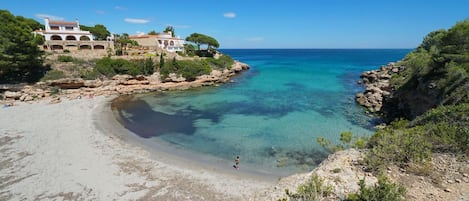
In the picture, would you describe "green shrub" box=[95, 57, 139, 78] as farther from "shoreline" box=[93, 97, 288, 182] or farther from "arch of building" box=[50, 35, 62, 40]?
"shoreline" box=[93, 97, 288, 182]

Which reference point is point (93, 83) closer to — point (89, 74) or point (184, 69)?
point (89, 74)

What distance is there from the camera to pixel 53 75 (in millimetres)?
33031

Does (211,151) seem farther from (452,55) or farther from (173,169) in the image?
(452,55)

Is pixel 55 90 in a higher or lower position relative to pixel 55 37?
lower

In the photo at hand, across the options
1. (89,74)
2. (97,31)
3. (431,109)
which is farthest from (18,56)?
(431,109)

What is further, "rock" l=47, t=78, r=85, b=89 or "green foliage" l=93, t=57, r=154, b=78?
"green foliage" l=93, t=57, r=154, b=78

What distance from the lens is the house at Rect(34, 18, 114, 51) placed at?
43250 millimetres

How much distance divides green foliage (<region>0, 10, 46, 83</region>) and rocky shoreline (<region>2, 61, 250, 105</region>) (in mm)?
2506

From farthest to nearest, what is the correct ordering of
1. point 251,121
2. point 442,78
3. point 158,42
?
point 158,42 < point 251,121 < point 442,78

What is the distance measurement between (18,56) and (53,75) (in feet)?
13.8

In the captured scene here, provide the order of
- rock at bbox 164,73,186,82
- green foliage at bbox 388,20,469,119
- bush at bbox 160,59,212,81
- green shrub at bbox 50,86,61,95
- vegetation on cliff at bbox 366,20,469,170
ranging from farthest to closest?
1. bush at bbox 160,59,212,81
2. rock at bbox 164,73,186,82
3. green shrub at bbox 50,86,61,95
4. green foliage at bbox 388,20,469,119
5. vegetation on cliff at bbox 366,20,469,170

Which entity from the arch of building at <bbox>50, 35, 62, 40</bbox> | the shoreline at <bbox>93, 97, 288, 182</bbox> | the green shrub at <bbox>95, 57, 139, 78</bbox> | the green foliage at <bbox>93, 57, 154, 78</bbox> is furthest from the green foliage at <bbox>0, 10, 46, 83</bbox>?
the shoreline at <bbox>93, 97, 288, 182</bbox>

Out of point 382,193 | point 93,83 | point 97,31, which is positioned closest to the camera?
point 382,193

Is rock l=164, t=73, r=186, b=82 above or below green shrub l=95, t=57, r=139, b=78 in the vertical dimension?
below
